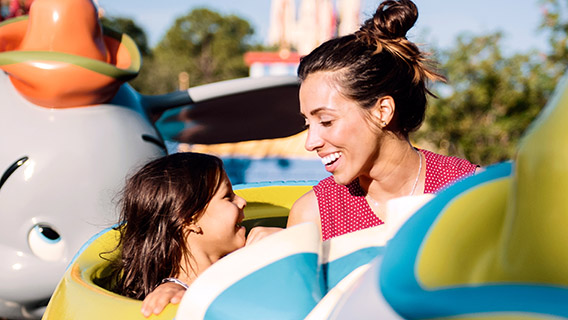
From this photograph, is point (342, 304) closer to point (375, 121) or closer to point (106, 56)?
point (375, 121)

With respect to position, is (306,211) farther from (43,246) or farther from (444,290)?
(444,290)

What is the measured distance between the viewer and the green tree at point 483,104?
8.56 m

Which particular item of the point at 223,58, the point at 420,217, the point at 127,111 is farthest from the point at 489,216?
the point at 223,58

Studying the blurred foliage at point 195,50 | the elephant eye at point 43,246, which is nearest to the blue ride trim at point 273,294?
the elephant eye at point 43,246

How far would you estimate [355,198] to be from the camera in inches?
65.5

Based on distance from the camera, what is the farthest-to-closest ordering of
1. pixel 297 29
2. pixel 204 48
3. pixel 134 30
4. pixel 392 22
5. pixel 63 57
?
Answer: pixel 297 29
pixel 204 48
pixel 134 30
pixel 63 57
pixel 392 22

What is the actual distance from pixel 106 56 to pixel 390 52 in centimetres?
113

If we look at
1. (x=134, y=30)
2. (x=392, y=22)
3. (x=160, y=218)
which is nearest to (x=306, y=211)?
(x=160, y=218)

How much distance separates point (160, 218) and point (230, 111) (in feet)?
3.84

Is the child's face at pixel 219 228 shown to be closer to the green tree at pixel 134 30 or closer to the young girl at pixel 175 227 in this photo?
the young girl at pixel 175 227

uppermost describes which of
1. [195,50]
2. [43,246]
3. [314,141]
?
[314,141]

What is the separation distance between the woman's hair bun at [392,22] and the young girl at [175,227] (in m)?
0.53

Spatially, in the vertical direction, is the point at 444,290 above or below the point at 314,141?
above

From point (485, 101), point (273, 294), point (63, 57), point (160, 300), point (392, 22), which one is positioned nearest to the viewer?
point (273, 294)
